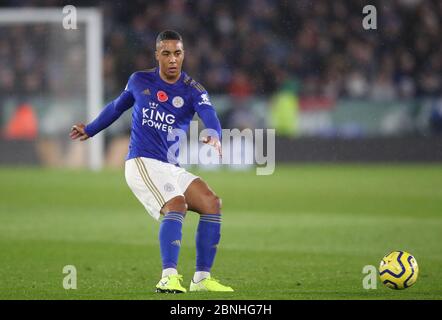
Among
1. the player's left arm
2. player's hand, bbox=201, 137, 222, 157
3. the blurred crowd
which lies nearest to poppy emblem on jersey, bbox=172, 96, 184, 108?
the player's left arm

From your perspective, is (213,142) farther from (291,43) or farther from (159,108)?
(291,43)

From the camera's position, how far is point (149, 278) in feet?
28.1

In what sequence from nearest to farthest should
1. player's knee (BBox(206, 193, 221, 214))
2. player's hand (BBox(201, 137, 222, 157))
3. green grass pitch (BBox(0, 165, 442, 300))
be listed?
player's hand (BBox(201, 137, 222, 157)) < player's knee (BBox(206, 193, 221, 214)) < green grass pitch (BBox(0, 165, 442, 300))

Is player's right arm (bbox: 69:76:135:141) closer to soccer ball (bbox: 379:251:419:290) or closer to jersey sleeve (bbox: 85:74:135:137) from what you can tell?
jersey sleeve (bbox: 85:74:135:137)

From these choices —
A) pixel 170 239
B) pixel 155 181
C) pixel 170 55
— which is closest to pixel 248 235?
pixel 155 181

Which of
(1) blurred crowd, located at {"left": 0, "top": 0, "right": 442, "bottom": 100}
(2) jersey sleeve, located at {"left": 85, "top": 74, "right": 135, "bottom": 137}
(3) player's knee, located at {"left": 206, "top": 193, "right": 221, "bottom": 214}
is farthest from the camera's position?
(1) blurred crowd, located at {"left": 0, "top": 0, "right": 442, "bottom": 100}

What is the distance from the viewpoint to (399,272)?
7699mm

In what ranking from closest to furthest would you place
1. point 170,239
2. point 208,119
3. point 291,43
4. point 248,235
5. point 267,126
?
point 170,239, point 208,119, point 248,235, point 267,126, point 291,43

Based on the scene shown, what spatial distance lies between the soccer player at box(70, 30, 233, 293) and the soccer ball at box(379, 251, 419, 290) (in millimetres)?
1160

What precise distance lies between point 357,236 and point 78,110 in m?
11.6

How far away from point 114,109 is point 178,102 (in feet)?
1.71

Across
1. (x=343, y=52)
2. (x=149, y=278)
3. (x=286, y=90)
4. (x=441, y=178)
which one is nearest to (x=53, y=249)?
(x=149, y=278)

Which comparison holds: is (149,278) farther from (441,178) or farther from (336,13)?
(336,13)

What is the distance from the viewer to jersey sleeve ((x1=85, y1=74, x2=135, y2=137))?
26.0 ft
